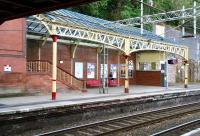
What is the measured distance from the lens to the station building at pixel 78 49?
25.0m

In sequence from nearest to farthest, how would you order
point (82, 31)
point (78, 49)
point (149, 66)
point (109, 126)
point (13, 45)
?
point (109, 126)
point (13, 45)
point (82, 31)
point (78, 49)
point (149, 66)

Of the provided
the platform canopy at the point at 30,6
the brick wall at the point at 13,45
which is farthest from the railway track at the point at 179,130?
the brick wall at the point at 13,45

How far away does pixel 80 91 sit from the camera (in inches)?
1163

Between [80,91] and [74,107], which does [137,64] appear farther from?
[74,107]

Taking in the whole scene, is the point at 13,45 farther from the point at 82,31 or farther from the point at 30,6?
the point at 30,6

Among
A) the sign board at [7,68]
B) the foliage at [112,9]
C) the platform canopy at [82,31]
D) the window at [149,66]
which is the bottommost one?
the sign board at [7,68]

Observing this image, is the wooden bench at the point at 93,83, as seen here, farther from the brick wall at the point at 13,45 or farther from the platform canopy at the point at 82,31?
the brick wall at the point at 13,45

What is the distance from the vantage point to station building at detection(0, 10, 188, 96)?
82.1 feet

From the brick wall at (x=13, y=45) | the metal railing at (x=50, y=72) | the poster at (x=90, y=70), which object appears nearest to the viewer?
the brick wall at (x=13, y=45)

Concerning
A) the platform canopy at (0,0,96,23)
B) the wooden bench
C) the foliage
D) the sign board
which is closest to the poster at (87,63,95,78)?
the wooden bench

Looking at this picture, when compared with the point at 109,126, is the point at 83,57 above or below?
above

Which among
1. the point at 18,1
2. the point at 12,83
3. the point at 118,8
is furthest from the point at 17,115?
the point at 118,8

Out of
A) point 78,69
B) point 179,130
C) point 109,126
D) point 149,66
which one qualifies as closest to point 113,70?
point 149,66

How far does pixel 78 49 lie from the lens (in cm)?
3431
